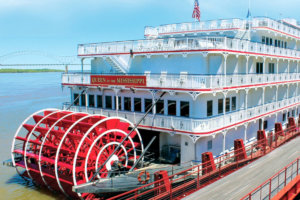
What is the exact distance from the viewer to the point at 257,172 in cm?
1371

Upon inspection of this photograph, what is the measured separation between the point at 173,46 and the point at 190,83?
2.70 metres

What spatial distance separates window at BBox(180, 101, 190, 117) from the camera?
655 inches

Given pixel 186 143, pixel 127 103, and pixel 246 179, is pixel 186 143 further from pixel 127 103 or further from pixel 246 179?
pixel 127 103

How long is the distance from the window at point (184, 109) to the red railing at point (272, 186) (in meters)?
5.42

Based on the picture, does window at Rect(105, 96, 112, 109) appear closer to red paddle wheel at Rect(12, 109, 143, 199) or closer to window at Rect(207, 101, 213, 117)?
red paddle wheel at Rect(12, 109, 143, 199)

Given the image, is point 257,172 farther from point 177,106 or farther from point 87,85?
point 87,85

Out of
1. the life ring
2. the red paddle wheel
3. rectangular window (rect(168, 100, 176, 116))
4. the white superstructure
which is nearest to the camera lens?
the life ring

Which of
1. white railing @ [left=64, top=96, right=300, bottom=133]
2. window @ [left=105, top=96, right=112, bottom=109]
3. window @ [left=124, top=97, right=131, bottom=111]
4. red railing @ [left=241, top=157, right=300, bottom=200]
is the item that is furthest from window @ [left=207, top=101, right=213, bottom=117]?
window @ [left=105, top=96, right=112, bottom=109]

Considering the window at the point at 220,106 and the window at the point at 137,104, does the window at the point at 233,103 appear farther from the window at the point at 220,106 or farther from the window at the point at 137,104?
the window at the point at 137,104

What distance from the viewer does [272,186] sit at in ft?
39.2

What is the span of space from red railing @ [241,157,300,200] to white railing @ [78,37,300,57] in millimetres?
6565

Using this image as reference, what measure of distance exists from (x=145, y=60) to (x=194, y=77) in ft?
15.1

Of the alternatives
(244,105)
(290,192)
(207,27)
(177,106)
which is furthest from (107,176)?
(207,27)

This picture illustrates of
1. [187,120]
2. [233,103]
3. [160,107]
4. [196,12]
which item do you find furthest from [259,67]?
[187,120]
